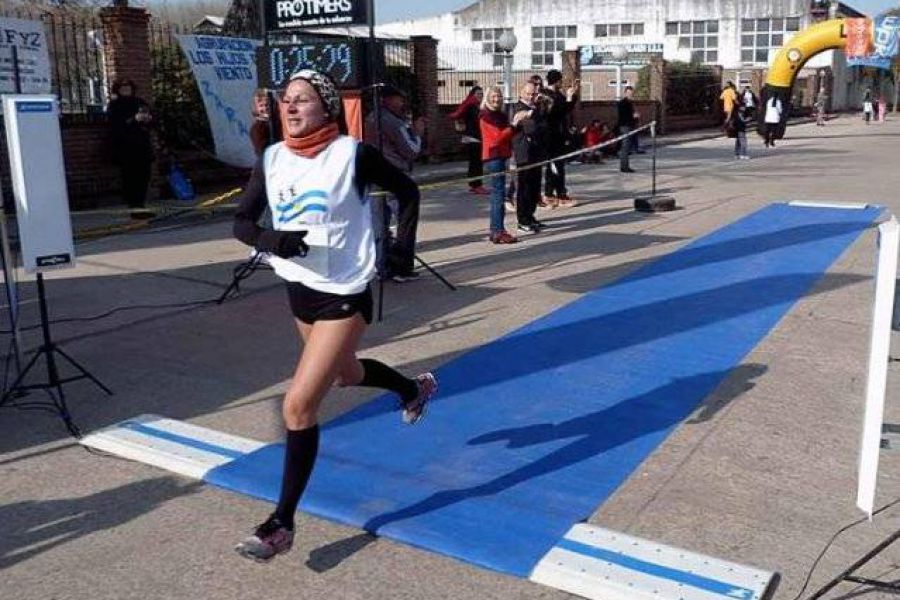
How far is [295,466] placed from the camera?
12.4 feet

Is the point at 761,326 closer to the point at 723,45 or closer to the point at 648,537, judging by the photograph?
the point at 648,537

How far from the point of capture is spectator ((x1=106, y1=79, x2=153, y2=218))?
14758 millimetres

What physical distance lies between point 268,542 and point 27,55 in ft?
37.0

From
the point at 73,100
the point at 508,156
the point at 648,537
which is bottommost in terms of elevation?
the point at 648,537

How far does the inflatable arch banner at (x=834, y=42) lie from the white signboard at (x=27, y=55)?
12.5 metres

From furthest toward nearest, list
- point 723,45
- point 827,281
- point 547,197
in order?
1. point 723,45
2. point 547,197
3. point 827,281

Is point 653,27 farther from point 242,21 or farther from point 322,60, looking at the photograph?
point 322,60

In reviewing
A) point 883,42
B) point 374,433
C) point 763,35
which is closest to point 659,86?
point 883,42

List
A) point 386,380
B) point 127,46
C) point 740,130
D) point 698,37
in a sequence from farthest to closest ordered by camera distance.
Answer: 1. point 698,37
2. point 740,130
3. point 127,46
4. point 386,380

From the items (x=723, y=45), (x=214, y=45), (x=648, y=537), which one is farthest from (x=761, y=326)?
(x=723, y=45)

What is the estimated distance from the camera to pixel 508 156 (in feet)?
36.1

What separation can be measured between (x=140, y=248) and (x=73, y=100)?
20.3 feet

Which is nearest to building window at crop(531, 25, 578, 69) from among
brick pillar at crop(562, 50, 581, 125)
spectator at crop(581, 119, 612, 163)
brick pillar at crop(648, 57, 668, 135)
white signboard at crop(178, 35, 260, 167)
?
brick pillar at crop(648, 57, 668, 135)

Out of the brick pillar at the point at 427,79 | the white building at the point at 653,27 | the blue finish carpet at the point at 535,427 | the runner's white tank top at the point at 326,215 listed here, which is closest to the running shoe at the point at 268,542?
the blue finish carpet at the point at 535,427
